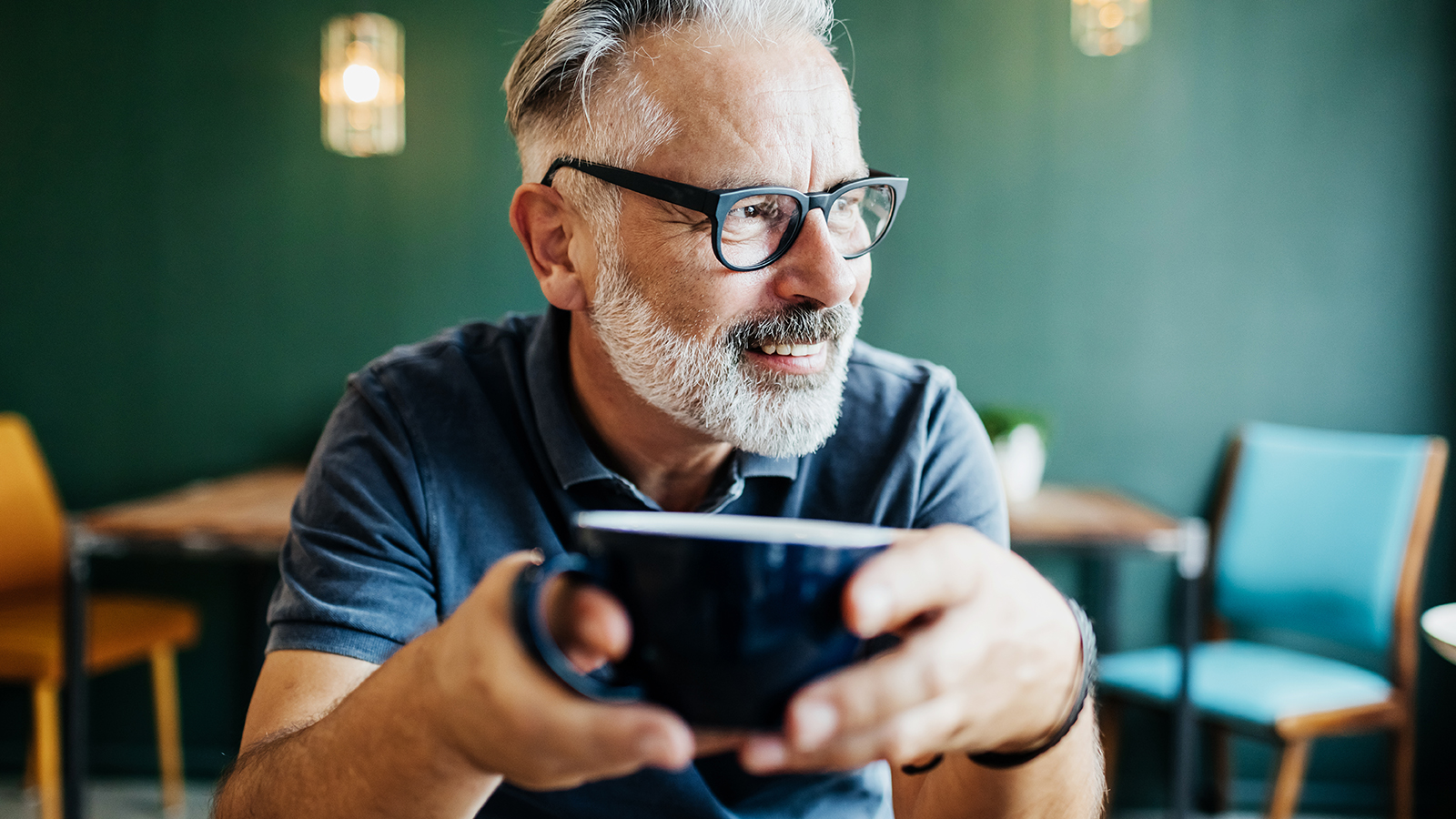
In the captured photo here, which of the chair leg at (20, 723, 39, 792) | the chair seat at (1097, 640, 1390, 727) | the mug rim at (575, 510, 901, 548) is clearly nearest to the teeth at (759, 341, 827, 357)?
the mug rim at (575, 510, 901, 548)

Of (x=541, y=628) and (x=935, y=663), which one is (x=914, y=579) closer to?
(x=935, y=663)

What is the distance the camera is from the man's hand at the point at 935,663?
41 centimetres

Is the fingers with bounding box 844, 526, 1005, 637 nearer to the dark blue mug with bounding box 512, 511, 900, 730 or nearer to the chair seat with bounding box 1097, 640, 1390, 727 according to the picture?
the dark blue mug with bounding box 512, 511, 900, 730

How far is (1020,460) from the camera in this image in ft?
8.46

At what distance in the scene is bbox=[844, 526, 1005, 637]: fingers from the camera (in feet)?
1.34

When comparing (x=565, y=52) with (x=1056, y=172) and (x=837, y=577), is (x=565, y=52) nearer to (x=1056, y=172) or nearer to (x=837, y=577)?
(x=837, y=577)

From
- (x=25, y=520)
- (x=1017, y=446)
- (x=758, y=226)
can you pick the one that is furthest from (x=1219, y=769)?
(x=25, y=520)

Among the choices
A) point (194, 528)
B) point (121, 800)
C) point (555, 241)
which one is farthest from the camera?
point (121, 800)

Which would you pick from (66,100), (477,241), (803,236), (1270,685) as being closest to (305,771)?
(803,236)

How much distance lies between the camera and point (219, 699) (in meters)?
2.95

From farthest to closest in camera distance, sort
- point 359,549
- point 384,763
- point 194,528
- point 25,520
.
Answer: point 25,520
point 194,528
point 359,549
point 384,763

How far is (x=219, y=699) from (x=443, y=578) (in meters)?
A: 2.50

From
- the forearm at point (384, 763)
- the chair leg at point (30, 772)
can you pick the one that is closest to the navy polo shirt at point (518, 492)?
the forearm at point (384, 763)

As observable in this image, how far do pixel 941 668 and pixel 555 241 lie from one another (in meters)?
0.78
